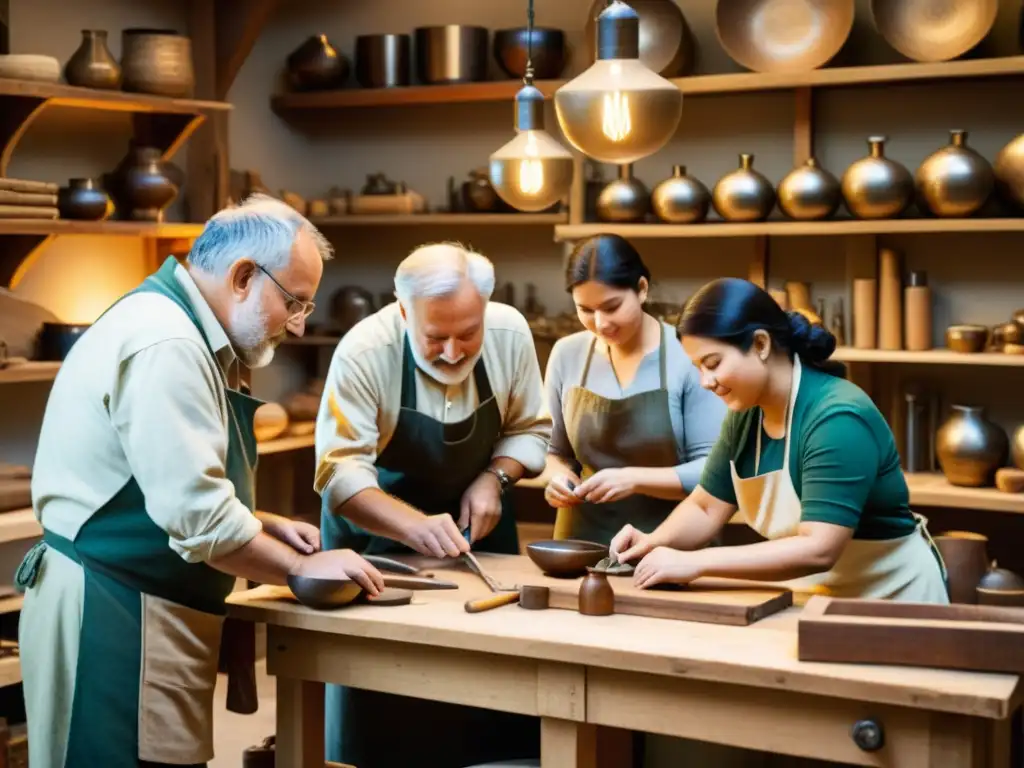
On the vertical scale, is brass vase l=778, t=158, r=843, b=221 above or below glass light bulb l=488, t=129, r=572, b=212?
above

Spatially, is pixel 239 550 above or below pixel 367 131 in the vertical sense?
below

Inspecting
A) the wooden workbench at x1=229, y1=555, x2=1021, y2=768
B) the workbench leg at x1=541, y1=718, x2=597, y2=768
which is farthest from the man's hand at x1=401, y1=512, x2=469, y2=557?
the workbench leg at x1=541, y1=718, x2=597, y2=768

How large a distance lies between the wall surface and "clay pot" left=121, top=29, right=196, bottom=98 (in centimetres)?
33

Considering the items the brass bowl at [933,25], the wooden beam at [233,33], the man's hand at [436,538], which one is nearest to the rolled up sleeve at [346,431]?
the man's hand at [436,538]

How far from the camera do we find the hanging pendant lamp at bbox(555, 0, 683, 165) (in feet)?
9.09

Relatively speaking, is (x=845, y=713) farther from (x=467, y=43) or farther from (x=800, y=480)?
(x=467, y=43)

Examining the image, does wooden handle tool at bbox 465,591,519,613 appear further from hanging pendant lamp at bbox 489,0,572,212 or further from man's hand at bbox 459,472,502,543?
A: hanging pendant lamp at bbox 489,0,572,212

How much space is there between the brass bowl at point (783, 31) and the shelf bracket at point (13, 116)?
8.61 ft

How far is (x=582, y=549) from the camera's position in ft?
10.1

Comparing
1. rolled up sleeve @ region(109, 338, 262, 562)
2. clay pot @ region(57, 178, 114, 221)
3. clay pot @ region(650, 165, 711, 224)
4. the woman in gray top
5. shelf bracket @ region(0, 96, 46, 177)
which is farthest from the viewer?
clay pot @ region(650, 165, 711, 224)

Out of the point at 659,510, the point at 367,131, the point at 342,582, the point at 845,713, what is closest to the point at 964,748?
the point at 845,713

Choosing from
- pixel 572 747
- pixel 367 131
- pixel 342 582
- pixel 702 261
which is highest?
pixel 367 131

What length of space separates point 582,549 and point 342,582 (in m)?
0.58

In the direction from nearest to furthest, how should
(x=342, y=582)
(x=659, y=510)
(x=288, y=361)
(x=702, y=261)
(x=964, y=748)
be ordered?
(x=964, y=748), (x=342, y=582), (x=659, y=510), (x=702, y=261), (x=288, y=361)
